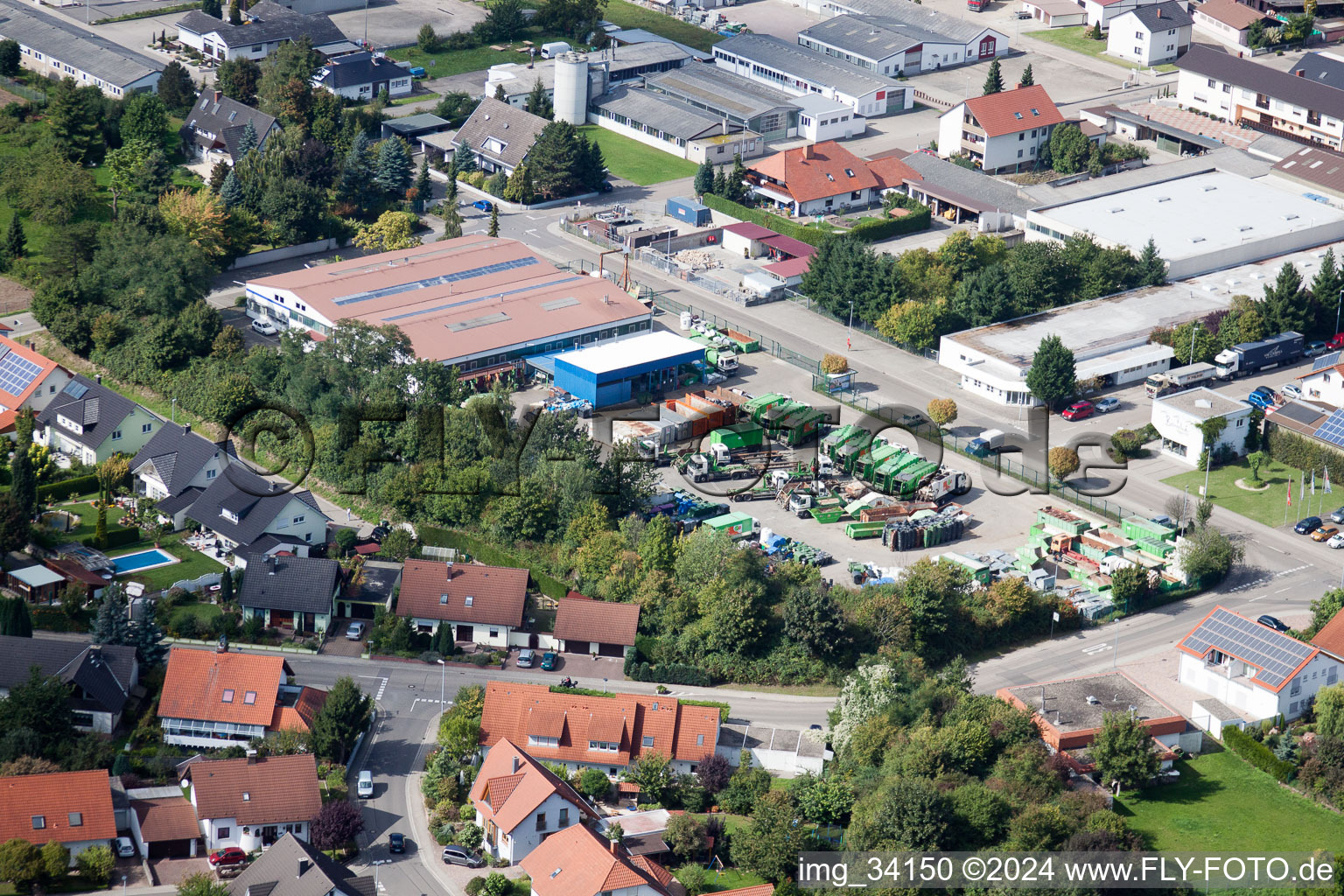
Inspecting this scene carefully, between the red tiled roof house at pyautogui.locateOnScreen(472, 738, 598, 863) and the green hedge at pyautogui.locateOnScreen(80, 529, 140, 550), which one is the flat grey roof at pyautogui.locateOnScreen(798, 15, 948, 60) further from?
the red tiled roof house at pyautogui.locateOnScreen(472, 738, 598, 863)

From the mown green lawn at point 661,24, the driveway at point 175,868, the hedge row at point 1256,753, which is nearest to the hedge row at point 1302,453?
the hedge row at point 1256,753

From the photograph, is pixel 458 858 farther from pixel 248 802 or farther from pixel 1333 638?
pixel 1333 638

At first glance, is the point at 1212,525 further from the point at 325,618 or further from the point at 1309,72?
the point at 1309,72

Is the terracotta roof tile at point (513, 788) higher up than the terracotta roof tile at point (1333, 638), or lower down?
lower down

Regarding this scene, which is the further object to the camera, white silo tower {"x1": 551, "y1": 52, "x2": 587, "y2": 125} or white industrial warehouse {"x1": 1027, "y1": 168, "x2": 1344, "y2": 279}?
white silo tower {"x1": 551, "y1": 52, "x2": 587, "y2": 125}

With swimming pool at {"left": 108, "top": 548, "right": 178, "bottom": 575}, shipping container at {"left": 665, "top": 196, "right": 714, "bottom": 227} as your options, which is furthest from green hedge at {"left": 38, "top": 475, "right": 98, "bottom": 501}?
shipping container at {"left": 665, "top": 196, "right": 714, "bottom": 227}

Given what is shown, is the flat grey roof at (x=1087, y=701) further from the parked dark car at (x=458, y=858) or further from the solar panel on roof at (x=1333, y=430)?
the solar panel on roof at (x=1333, y=430)
